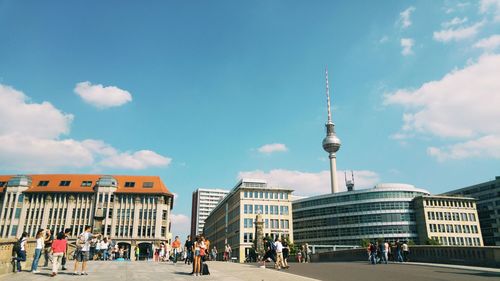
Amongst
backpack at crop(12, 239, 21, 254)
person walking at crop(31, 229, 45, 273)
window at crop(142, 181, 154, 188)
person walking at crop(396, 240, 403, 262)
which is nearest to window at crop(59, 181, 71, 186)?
window at crop(142, 181, 154, 188)

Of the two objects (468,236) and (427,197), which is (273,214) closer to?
(427,197)

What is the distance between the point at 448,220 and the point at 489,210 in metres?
23.3

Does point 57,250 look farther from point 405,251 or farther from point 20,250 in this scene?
point 405,251

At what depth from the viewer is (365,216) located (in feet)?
316

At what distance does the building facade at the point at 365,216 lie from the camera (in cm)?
9500

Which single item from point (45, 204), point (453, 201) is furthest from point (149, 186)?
point (453, 201)

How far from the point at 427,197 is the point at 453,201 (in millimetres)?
11302

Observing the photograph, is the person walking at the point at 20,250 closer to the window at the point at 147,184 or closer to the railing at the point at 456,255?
the railing at the point at 456,255

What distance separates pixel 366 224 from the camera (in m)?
95.4

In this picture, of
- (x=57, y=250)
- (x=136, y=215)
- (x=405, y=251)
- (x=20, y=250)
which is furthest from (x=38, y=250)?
(x=136, y=215)

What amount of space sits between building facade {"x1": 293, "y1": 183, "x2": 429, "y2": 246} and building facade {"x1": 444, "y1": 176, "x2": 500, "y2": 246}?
85.2 feet

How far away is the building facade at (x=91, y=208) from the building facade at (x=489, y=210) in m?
94.1

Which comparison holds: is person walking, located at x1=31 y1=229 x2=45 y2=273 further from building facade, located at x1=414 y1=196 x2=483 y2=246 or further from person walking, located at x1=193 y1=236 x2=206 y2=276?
building facade, located at x1=414 y1=196 x2=483 y2=246

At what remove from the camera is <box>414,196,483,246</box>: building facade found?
94.9 metres
